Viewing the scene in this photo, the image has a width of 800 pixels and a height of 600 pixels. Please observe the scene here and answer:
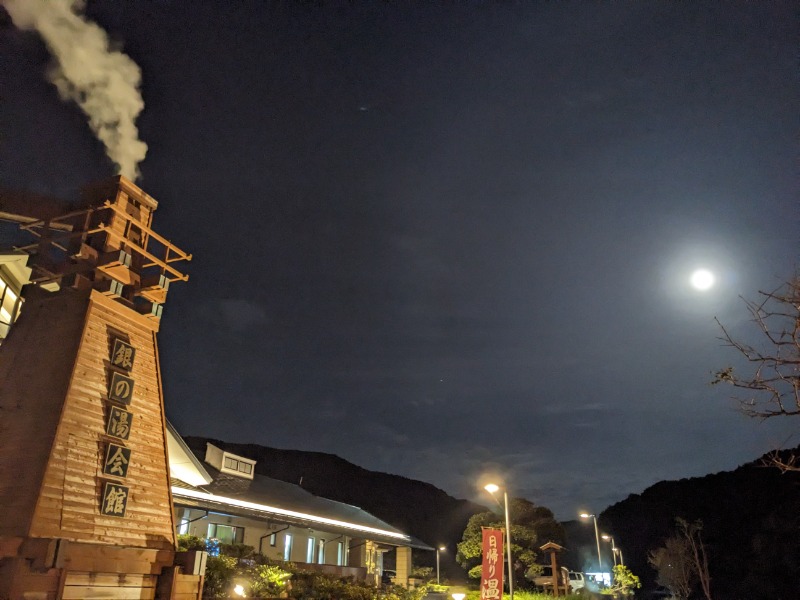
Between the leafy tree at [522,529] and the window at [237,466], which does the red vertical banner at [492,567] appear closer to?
the window at [237,466]

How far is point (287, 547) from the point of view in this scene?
2448 cm

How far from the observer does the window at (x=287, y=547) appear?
2422cm

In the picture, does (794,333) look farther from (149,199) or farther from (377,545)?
(377,545)

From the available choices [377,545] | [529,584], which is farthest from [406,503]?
[377,545]


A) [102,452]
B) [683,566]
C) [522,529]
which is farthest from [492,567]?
[683,566]

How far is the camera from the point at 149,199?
605 inches

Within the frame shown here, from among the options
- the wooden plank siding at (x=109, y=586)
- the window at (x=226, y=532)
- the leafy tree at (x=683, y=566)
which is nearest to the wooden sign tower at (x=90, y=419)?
the wooden plank siding at (x=109, y=586)

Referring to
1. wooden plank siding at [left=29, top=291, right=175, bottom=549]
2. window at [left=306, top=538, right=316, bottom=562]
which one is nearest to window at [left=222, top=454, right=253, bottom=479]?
window at [left=306, top=538, right=316, bottom=562]

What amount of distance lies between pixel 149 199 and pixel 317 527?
49.3 ft

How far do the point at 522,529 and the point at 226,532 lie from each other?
19979 mm

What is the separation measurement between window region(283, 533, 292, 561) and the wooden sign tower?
1257 cm

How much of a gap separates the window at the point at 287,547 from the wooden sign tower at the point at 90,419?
1257 centimetres

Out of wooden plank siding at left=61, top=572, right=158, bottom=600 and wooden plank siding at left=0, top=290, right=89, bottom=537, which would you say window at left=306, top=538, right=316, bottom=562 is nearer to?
wooden plank siding at left=61, top=572, right=158, bottom=600

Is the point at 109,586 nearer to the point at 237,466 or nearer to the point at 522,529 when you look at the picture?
the point at 237,466
